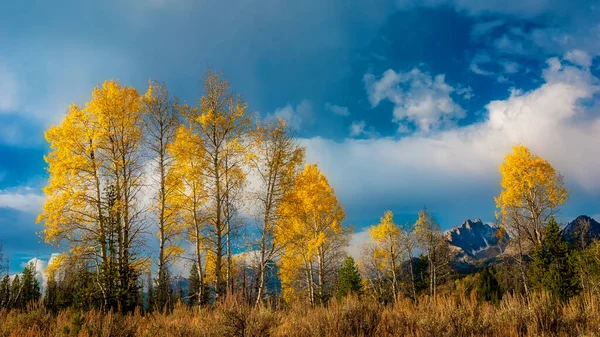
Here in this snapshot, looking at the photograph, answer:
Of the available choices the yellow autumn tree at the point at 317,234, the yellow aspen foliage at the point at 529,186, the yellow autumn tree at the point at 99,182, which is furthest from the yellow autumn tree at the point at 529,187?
the yellow autumn tree at the point at 99,182

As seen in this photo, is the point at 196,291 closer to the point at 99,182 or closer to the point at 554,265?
the point at 99,182

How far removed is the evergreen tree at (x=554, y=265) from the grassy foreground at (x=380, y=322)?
81.3ft

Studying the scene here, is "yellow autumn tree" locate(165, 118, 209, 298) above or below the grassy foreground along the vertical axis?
above

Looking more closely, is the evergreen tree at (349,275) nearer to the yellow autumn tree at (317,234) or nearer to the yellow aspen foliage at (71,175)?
the yellow autumn tree at (317,234)

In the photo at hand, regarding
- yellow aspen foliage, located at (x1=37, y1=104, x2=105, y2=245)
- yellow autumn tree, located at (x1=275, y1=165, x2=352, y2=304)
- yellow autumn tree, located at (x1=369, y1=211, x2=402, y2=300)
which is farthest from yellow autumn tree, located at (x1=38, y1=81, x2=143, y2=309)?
yellow autumn tree, located at (x1=369, y1=211, x2=402, y2=300)

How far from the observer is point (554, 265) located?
29.2 meters

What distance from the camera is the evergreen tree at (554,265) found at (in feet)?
92.4

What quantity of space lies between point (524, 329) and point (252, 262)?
11.5m

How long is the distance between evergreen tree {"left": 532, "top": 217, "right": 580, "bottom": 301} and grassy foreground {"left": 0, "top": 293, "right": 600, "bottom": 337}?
976 inches

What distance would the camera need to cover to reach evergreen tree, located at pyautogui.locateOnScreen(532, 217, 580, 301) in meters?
28.2

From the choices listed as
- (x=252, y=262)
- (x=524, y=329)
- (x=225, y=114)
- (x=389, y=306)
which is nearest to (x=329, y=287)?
(x=252, y=262)

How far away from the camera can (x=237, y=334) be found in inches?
261

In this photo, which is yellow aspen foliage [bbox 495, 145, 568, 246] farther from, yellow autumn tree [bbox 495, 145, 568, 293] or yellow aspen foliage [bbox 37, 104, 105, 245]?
yellow aspen foliage [bbox 37, 104, 105, 245]

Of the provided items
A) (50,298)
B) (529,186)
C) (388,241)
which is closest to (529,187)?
(529,186)
